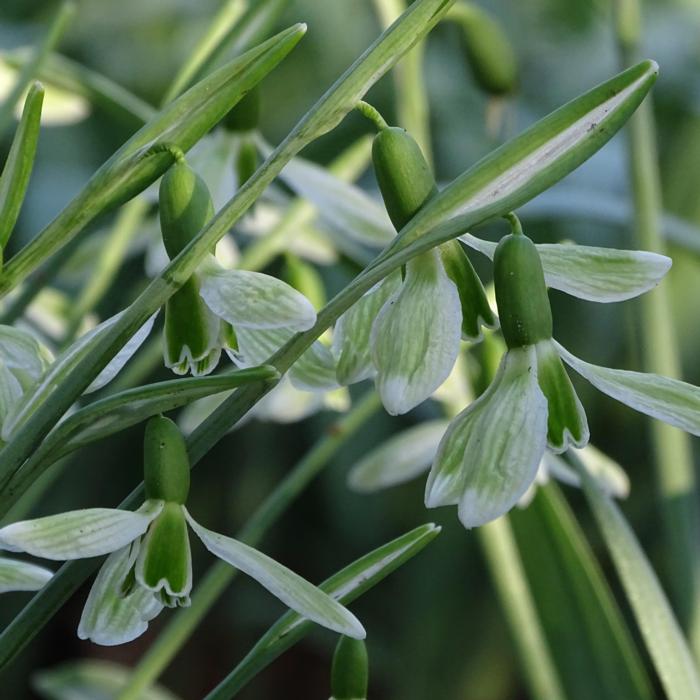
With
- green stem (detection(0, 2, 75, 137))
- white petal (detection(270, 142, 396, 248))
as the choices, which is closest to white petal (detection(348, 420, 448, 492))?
white petal (detection(270, 142, 396, 248))

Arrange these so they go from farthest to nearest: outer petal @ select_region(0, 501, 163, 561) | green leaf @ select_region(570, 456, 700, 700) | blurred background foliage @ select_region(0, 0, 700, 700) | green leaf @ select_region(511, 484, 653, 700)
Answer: blurred background foliage @ select_region(0, 0, 700, 700) → green leaf @ select_region(511, 484, 653, 700) → green leaf @ select_region(570, 456, 700, 700) → outer petal @ select_region(0, 501, 163, 561)

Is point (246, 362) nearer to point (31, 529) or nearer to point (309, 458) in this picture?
point (31, 529)

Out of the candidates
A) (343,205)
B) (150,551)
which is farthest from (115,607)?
(343,205)

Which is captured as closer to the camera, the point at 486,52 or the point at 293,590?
the point at 293,590

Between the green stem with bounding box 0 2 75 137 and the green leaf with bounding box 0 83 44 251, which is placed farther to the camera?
the green stem with bounding box 0 2 75 137

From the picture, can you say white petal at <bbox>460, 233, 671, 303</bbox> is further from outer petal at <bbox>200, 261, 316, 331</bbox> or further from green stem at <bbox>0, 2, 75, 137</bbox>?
green stem at <bbox>0, 2, 75, 137</bbox>

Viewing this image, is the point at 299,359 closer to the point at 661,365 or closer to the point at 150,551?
the point at 150,551

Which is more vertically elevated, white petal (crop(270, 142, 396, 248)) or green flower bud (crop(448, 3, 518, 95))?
green flower bud (crop(448, 3, 518, 95))

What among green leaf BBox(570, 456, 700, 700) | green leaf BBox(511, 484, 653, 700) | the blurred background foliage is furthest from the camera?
the blurred background foliage
